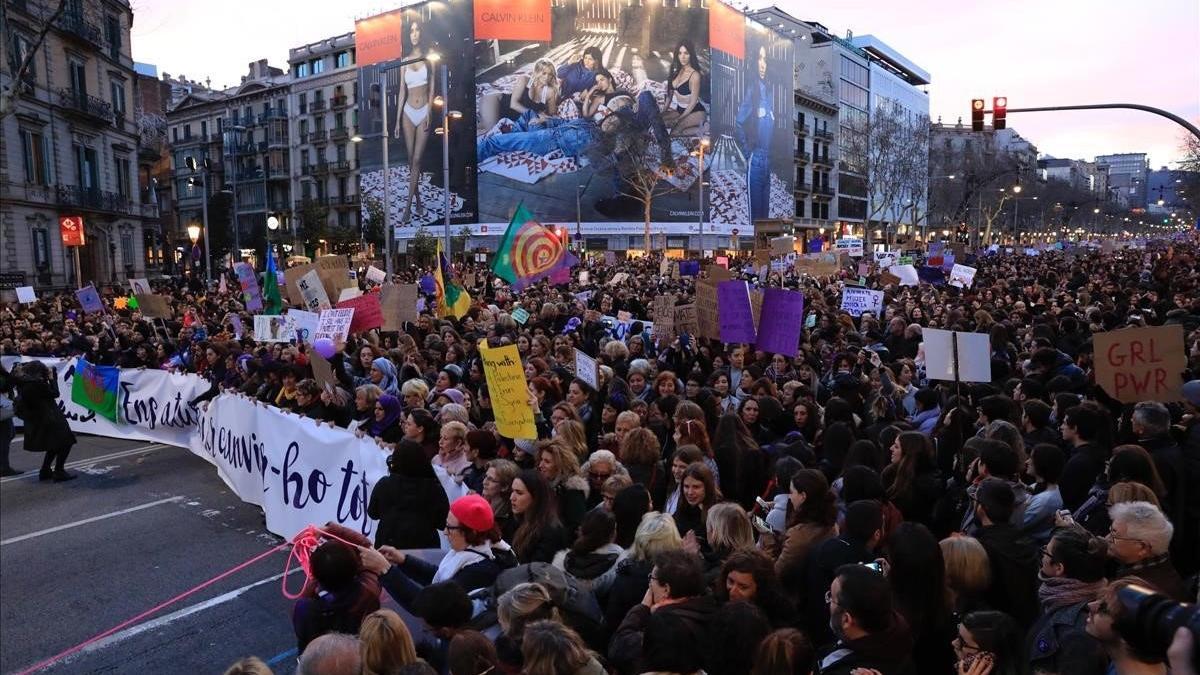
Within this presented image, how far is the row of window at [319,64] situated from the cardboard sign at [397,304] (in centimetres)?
6619

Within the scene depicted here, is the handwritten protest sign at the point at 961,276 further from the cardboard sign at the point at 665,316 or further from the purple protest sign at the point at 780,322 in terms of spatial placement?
the purple protest sign at the point at 780,322

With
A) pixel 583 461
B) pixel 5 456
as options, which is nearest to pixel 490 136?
pixel 5 456

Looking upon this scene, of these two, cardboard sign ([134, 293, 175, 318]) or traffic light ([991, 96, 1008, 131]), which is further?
traffic light ([991, 96, 1008, 131])

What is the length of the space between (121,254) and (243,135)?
1536 inches

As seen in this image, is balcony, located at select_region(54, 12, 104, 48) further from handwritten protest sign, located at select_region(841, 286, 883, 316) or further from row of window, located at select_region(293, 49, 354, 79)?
row of window, located at select_region(293, 49, 354, 79)

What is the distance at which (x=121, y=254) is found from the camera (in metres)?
39.6

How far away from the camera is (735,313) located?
9523 mm

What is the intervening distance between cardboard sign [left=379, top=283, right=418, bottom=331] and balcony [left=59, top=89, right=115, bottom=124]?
27.4m

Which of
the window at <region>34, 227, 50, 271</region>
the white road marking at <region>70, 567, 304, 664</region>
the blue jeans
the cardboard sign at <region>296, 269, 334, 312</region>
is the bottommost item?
the white road marking at <region>70, 567, 304, 664</region>

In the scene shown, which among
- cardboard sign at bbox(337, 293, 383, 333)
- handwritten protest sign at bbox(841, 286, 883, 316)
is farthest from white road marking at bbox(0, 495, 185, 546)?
handwritten protest sign at bbox(841, 286, 883, 316)

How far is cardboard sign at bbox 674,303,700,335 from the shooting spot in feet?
35.2

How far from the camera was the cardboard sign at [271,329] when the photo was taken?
11602mm

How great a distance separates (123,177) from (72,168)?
5.15 meters

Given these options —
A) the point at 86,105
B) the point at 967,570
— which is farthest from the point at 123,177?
the point at 967,570
